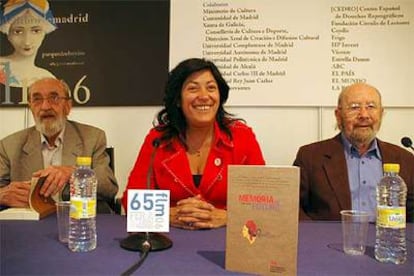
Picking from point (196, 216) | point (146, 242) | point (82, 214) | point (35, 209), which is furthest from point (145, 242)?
point (35, 209)

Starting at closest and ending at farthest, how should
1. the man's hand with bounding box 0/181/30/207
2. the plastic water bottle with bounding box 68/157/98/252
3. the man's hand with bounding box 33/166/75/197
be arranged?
the plastic water bottle with bounding box 68/157/98/252
the man's hand with bounding box 33/166/75/197
the man's hand with bounding box 0/181/30/207

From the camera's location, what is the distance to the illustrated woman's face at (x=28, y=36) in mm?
2650

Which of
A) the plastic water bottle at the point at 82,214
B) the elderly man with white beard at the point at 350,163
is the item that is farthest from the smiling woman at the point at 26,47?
the elderly man with white beard at the point at 350,163

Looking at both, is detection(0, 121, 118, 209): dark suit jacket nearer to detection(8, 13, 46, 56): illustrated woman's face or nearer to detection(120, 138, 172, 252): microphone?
detection(8, 13, 46, 56): illustrated woman's face

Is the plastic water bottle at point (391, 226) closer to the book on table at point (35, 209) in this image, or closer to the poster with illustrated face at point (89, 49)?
the book on table at point (35, 209)

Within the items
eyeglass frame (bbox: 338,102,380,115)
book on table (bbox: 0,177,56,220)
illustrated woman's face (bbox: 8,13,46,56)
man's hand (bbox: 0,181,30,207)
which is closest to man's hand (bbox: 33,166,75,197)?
book on table (bbox: 0,177,56,220)

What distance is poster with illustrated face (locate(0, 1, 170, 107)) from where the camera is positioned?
2570mm

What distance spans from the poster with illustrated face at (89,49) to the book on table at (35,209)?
107cm

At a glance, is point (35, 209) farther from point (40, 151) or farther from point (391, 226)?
point (391, 226)

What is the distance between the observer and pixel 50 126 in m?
2.56

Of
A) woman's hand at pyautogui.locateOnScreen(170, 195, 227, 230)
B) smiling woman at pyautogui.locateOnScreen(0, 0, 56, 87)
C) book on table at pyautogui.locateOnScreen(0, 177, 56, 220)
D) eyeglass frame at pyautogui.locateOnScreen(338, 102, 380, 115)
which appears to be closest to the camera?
woman's hand at pyautogui.locateOnScreen(170, 195, 227, 230)

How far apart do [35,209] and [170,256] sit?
732mm

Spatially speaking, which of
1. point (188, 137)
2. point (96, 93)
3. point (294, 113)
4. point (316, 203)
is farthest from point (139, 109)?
point (316, 203)

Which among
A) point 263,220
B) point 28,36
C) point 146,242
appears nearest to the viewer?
point 263,220
